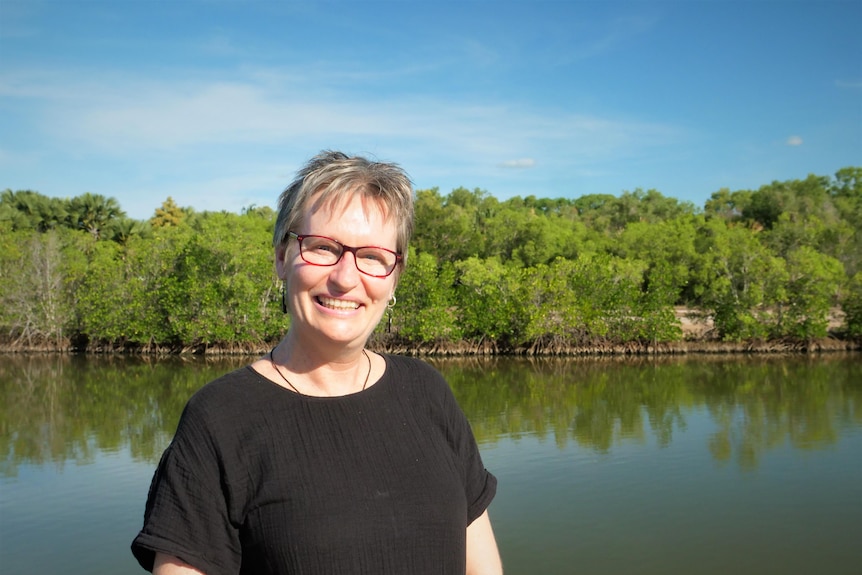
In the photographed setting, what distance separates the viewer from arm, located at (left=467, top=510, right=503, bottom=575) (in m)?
1.58

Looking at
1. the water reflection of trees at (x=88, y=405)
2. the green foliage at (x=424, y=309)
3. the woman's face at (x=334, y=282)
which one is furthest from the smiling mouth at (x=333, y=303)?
the green foliage at (x=424, y=309)

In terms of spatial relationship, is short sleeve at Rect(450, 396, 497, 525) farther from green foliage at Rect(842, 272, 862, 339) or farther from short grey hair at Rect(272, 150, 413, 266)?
green foliage at Rect(842, 272, 862, 339)

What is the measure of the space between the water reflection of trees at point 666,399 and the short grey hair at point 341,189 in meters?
10.1

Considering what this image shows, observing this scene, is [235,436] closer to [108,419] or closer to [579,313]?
[108,419]

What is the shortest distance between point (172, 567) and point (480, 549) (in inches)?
25.3

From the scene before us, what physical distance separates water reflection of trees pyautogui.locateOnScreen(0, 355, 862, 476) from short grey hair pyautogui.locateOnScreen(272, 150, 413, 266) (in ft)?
33.2

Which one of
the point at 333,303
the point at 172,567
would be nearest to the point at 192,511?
the point at 172,567

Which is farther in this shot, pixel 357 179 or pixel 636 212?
pixel 636 212

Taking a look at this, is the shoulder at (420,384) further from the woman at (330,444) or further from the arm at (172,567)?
the arm at (172,567)

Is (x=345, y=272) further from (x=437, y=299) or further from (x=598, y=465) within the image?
(x=437, y=299)

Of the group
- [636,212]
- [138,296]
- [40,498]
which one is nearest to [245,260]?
[138,296]

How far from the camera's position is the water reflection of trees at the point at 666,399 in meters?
12.0

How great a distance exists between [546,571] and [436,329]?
49.3 ft

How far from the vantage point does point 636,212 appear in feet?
144
